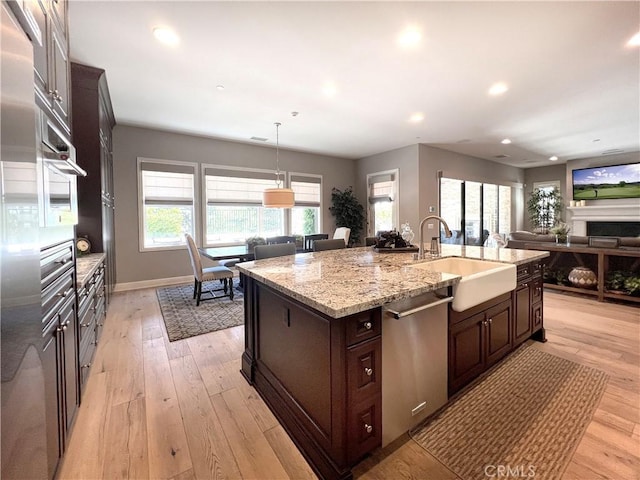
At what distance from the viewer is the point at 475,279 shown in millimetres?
1737

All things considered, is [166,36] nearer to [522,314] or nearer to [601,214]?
[522,314]

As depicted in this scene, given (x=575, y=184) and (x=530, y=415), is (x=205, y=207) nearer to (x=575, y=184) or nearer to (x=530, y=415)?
(x=530, y=415)

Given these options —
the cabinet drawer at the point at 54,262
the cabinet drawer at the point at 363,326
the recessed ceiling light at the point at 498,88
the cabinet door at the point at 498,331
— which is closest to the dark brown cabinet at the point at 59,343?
the cabinet drawer at the point at 54,262

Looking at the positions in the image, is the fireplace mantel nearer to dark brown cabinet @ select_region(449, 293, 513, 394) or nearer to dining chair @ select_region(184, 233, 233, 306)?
dark brown cabinet @ select_region(449, 293, 513, 394)

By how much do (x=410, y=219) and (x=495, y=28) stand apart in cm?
424

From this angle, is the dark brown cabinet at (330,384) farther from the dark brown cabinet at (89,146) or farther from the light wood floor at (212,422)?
the dark brown cabinet at (89,146)

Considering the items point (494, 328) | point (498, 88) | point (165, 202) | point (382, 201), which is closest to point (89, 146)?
point (165, 202)

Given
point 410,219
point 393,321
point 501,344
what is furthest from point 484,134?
point 393,321

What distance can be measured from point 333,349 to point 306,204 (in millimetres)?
5884

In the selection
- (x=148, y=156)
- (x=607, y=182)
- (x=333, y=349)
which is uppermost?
(x=148, y=156)

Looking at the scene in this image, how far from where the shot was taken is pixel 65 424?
57.3 inches

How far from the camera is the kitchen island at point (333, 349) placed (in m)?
1.27

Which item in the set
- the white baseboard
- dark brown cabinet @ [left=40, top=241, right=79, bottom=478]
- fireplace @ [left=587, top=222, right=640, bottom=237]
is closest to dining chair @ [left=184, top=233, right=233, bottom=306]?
the white baseboard

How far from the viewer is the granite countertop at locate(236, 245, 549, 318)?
1.25 metres
